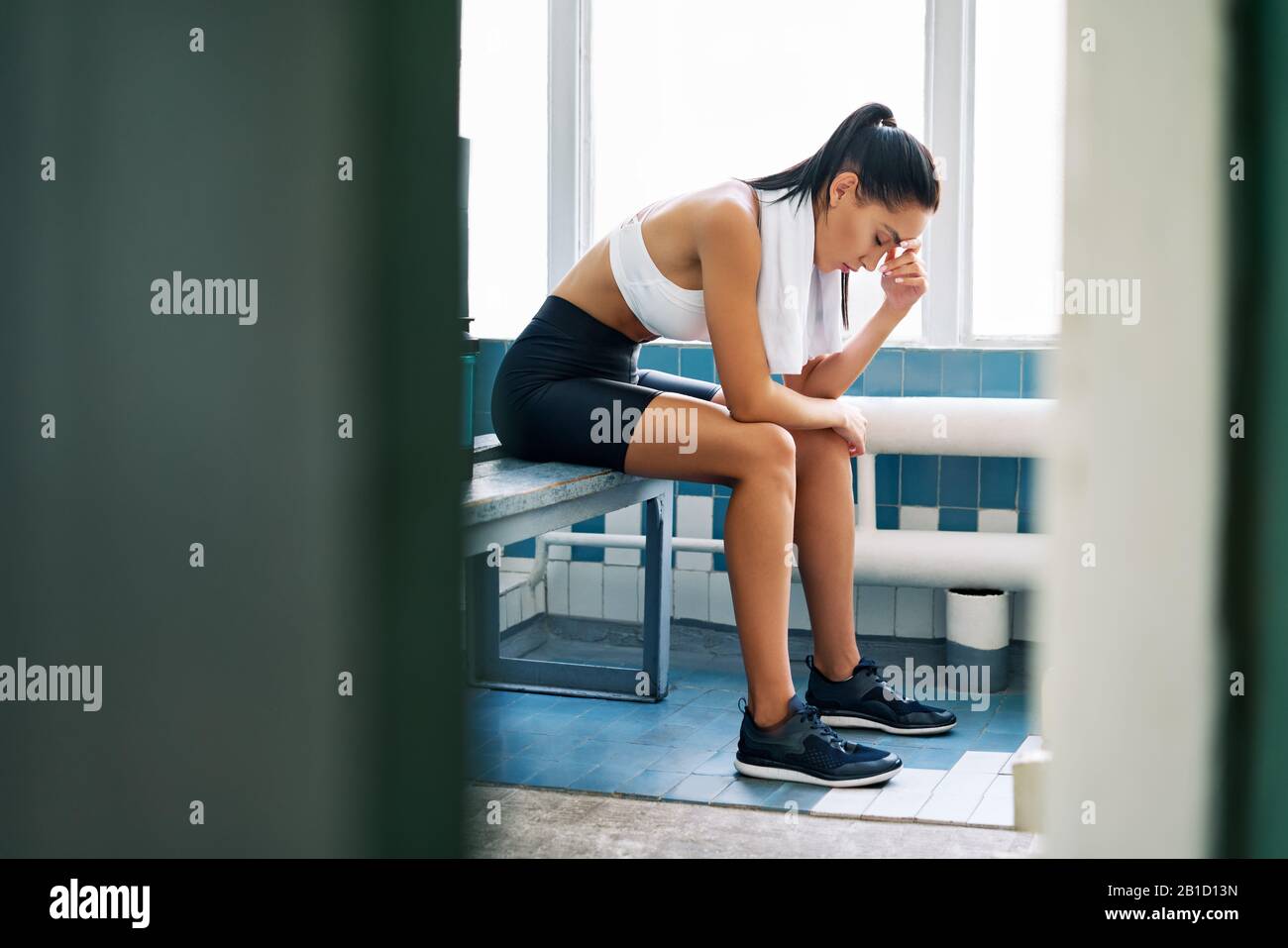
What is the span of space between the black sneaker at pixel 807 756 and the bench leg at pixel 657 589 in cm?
55

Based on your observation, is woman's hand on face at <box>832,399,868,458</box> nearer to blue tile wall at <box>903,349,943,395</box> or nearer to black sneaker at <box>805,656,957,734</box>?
black sneaker at <box>805,656,957,734</box>

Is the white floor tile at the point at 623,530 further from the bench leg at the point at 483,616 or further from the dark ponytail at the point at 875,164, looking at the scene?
the dark ponytail at the point at 875,164

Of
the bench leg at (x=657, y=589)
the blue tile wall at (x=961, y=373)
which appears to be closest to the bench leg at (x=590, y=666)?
the bench leg at (x=657, y=589)

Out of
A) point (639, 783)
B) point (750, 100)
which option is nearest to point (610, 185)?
point (750, 100)

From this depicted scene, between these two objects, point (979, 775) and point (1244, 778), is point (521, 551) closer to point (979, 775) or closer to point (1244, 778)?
point (979, 775)

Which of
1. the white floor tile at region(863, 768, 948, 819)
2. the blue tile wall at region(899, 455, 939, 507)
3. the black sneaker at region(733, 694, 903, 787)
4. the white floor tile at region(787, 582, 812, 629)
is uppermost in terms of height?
the blue tile wall at region(899, 455, 939, 507)

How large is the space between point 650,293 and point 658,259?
6cm

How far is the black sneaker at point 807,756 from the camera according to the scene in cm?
209

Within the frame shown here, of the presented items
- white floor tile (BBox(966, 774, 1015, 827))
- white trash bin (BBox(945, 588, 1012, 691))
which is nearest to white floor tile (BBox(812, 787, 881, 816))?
white floor tile (BBox(966, 774, 1015, 827))

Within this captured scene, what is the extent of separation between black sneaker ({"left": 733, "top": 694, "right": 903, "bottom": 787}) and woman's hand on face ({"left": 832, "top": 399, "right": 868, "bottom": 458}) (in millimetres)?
480

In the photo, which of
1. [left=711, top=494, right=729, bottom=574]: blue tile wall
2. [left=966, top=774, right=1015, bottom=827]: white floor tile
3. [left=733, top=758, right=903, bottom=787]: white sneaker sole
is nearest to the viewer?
[left=966, top=774, right=1015, bottom=827]: white floor tile

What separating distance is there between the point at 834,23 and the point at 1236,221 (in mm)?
2753

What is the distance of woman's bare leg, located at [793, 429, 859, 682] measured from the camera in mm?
2371

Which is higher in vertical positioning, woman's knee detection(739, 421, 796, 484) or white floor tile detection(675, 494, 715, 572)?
woman's knee detection(739, 421, 796, 484)
